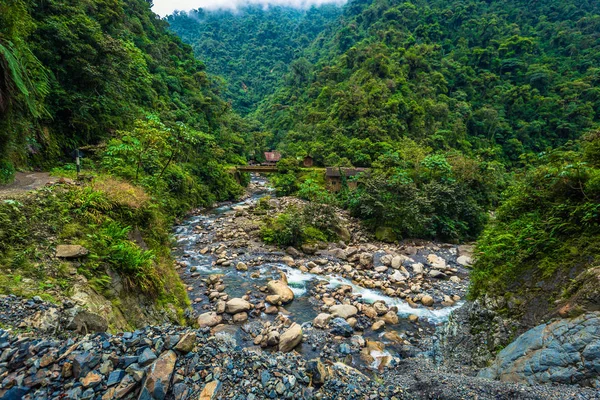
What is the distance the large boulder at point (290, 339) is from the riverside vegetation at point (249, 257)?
0.06 m

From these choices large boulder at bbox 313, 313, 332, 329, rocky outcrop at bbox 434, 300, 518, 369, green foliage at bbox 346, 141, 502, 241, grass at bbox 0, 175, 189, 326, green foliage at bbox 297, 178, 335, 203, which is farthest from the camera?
green foliage at bbox 297, 178, 335, 203

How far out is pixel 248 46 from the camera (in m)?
95.8

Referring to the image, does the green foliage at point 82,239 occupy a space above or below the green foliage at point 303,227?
above

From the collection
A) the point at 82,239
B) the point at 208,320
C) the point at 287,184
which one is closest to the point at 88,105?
the point at 82,239

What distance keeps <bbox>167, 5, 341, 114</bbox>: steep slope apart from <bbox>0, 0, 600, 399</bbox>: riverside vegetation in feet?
171

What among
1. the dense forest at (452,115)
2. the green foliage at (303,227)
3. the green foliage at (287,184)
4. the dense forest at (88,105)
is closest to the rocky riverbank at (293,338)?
the green foliage at (303,227)

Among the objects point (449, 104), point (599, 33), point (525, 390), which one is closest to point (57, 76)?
point (525, 390)

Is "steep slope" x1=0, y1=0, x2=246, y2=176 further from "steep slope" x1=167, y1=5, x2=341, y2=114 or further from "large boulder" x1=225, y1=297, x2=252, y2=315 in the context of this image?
"steep slope" x1=167, y1=5, x2=341, y2=114

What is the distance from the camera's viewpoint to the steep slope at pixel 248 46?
80.0 meters

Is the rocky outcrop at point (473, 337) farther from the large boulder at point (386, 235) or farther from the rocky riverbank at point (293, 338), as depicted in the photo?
the large boulder at point (386, 235)

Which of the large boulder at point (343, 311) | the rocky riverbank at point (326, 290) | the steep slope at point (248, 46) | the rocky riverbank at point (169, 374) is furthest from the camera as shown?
the steep slope at point (248, 46)

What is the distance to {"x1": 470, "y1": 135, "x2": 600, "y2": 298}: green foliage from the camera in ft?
15.6

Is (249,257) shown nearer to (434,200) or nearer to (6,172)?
(6,172)

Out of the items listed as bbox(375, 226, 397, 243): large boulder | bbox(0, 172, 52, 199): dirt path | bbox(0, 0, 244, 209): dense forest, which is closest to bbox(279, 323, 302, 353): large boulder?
bbox(0, 172, 52, 199): dirt path
